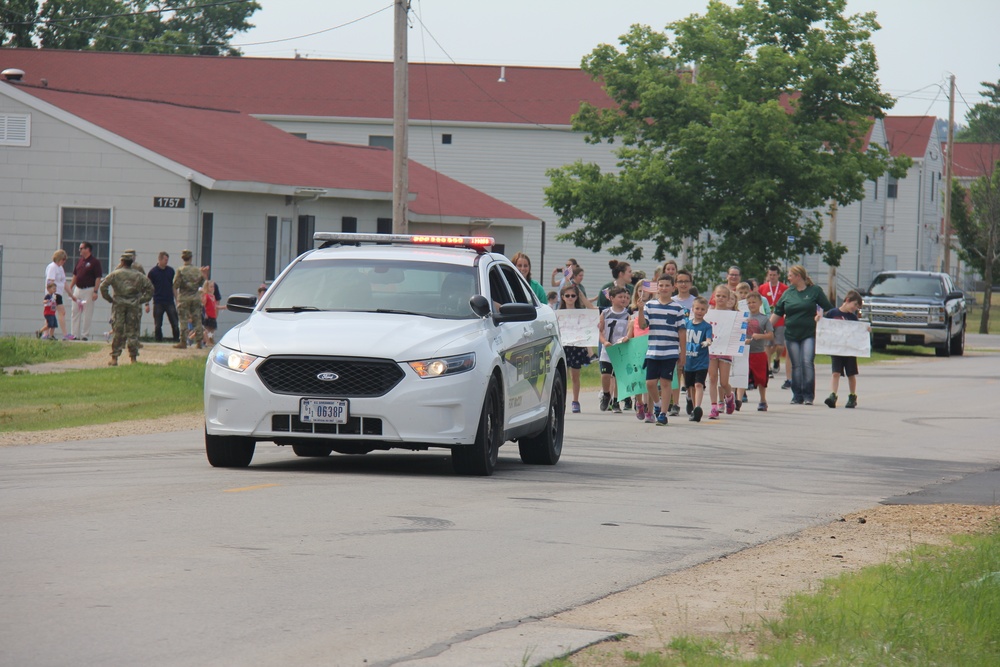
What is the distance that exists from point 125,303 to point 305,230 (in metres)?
11.1

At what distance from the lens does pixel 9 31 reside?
7069 cm

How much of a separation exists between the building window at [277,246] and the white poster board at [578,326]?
13578mm

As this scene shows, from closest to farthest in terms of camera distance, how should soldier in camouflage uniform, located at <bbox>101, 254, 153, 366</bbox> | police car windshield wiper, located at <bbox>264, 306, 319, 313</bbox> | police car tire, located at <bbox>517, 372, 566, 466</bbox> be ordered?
police car windshield wiper, located at <bbox>264, 306, 319, 313</bbox> < police car tire, located at <bbox>517, 372, 566, 466</bbox> < soldier in camouflage uniform, located at <bbox>101, 254, 153, 366</bbox>

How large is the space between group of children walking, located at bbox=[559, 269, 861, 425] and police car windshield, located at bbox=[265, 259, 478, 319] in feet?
18.8

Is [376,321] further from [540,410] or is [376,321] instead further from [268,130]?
[268,130]

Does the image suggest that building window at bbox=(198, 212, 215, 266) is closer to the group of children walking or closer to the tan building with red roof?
the tan building with red roof

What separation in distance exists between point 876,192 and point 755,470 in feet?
194

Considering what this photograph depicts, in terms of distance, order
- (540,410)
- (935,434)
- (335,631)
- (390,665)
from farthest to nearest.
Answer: (935,434) < (540,410) < (335,631) < (390,665)

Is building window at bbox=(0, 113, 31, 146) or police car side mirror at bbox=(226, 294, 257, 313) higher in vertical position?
building window at bbox=(0, 113, 31, 146)

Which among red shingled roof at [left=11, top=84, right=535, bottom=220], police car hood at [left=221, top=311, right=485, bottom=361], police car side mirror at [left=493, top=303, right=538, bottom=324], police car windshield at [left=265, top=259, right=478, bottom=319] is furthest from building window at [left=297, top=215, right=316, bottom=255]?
police car hood at [left=221, top=311, right=485, bottom=361]

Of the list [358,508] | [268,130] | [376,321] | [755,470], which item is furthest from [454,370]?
[268,130]

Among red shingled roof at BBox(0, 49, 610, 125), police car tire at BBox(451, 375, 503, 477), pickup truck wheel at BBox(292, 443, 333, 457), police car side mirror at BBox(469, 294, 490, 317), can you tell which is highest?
red shingled roof at BBox(0, 49, 610, 125)

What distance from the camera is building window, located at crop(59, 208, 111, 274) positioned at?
1211 inches

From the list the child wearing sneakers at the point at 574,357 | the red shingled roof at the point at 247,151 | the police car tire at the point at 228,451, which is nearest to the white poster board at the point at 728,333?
the child wearing sneakers at the point at 574,357
